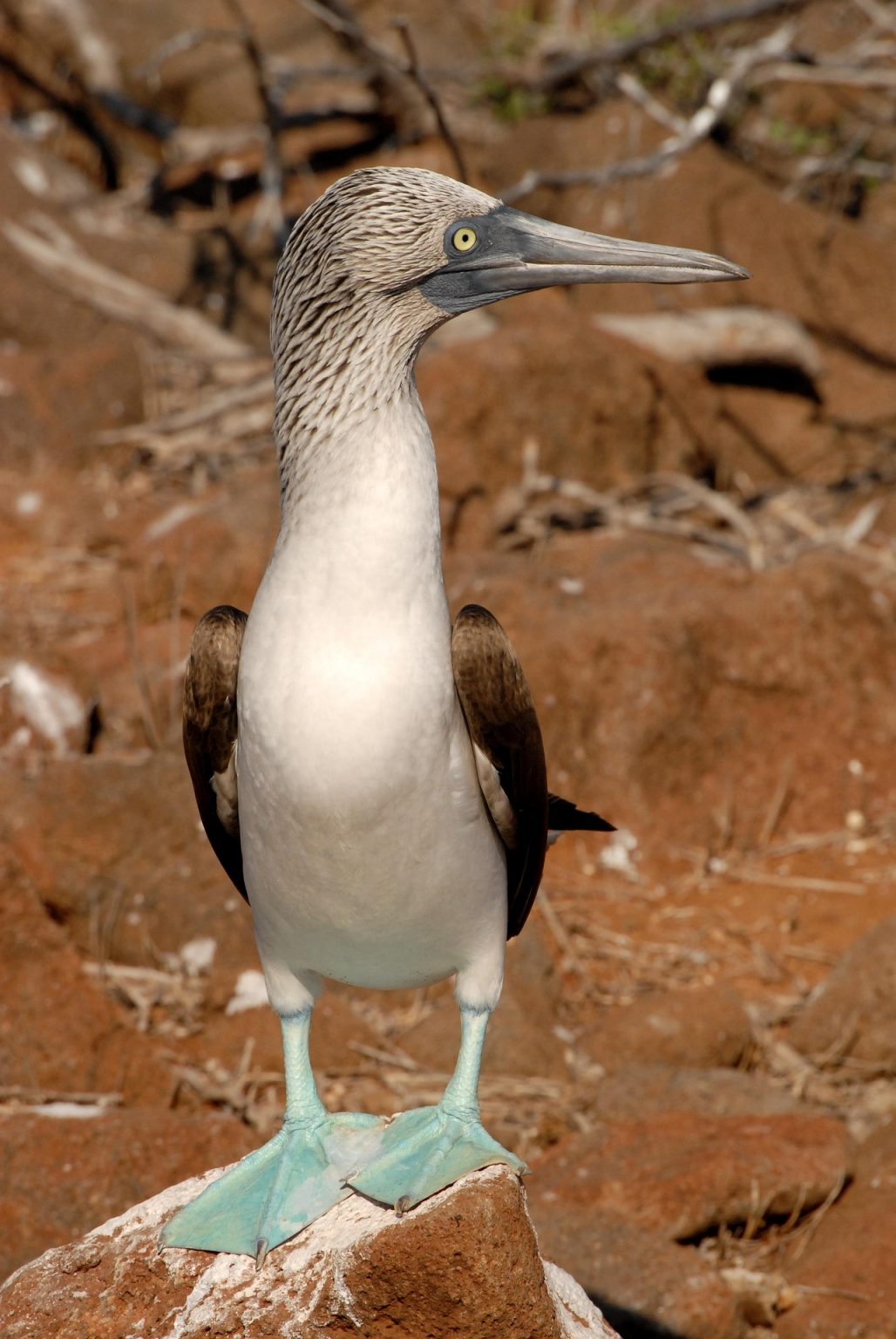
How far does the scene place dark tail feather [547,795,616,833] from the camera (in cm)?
395

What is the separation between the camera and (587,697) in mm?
7133

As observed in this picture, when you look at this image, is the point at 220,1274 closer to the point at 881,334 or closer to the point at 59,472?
the point at 59,472

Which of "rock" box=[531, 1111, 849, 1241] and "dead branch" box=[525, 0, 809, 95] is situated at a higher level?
"dead branch" box=[525, 0, 809, 95]

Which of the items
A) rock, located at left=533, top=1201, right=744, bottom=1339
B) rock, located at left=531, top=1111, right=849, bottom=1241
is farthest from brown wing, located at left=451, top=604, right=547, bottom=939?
rock, located at left=531, top=1111, right=849, bottom=1241

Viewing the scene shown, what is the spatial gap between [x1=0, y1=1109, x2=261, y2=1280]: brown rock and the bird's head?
2.46m

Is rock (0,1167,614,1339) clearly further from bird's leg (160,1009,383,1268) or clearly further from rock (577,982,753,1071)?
rock (577,982,753,1071)

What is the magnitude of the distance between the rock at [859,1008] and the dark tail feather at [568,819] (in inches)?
77.8

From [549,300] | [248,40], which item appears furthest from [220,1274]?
[549,300]

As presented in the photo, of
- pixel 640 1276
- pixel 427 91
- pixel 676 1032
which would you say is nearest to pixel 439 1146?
pixel 640 1276

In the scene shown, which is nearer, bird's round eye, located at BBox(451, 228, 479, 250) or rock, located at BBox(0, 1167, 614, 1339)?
rock, located at BBox(0, 1167, 614, 1339)

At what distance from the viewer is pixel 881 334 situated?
1152 cm

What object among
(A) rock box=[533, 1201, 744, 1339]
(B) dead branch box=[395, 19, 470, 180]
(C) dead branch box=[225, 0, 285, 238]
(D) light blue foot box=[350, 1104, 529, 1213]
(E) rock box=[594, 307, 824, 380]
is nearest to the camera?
(D) light blue foot box=[350, 1104, 529, 1213]

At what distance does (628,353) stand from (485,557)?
2489mm

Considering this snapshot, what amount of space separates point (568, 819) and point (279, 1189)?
118 centimetres
